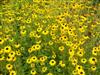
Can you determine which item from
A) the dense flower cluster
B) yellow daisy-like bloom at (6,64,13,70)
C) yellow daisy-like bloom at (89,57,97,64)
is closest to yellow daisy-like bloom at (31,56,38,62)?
the dense flower cluster

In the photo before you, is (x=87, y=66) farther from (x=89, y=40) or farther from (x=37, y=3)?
(x=37, y=3)

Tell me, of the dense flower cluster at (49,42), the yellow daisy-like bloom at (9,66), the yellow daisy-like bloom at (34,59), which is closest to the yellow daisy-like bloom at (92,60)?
the dense flower cluster at (49,42)

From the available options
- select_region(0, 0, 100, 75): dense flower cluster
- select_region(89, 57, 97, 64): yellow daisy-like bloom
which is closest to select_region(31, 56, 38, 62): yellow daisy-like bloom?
select_region(0, 0, 100, 75): dense flower cluster

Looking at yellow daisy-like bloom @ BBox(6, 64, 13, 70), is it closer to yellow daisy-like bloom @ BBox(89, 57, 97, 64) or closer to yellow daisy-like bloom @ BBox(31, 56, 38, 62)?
yellow daisy-like bloom @ BBox(31, 56, 38, 62)

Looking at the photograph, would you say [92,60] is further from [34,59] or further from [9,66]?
[9,66]

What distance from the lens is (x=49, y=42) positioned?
423 centimetres

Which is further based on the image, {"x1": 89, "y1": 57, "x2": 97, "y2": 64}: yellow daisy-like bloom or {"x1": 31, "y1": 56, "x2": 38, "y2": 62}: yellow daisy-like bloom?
{"x1": 31, "y1": 56, "x2": 38, "y2": 62}: yellow daisy-like bloom

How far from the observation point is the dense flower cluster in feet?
12.8

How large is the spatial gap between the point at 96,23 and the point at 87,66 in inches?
52.2

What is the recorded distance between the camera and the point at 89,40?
4.68 m

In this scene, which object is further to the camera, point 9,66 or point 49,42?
point 49,42

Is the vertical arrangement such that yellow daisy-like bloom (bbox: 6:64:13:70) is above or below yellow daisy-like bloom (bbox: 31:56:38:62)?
below

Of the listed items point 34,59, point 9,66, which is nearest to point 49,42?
point 34,59

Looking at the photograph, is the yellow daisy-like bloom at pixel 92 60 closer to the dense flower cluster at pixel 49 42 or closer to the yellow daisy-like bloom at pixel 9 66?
the dense flower cluster at pixel 49 42
